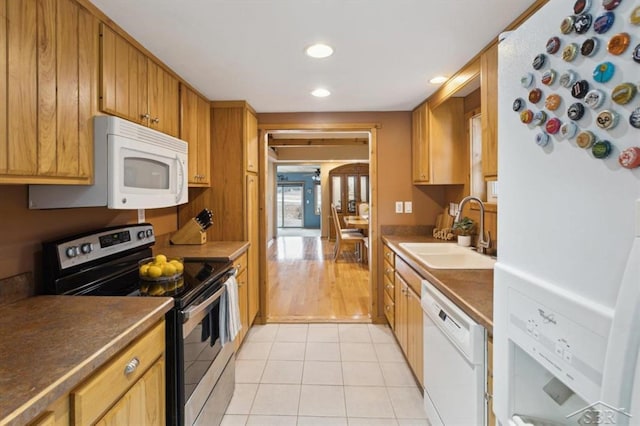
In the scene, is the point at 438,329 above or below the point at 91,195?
below

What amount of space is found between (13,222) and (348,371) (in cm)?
221

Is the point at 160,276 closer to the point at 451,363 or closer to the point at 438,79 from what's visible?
the point at 451,363

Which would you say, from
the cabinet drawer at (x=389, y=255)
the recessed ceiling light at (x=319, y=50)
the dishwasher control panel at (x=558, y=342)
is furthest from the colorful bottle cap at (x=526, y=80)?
the cabinet drawer at (x=389, y=255)

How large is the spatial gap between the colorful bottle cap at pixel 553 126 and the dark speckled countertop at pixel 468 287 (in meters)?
0.70

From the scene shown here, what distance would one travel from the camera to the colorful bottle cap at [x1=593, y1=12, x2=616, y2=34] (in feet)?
1.78

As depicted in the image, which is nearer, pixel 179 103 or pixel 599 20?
pixel 599 20

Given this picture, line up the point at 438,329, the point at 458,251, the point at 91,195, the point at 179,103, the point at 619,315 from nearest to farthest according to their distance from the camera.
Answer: the point at 619,315, the point at 91,195, the point at 438,329, the point at 179,103, the point at 458,251

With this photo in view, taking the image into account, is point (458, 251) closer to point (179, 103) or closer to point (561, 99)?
point (561, 99)

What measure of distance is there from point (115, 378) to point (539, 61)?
1.44 meters

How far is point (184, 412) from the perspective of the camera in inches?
55.5

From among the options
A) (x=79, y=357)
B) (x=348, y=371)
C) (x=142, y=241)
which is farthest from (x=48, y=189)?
(x=348, y=371)

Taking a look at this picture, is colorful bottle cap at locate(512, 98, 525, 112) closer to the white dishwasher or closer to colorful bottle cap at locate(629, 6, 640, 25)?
colorful bottle cap at locate(629, 6, 640, 25)

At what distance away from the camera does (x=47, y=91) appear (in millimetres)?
1194

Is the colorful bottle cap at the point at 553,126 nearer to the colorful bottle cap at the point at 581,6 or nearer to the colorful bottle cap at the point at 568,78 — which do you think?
the colorful bottle cap at the point at 568,78
